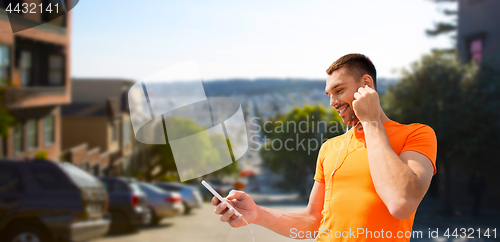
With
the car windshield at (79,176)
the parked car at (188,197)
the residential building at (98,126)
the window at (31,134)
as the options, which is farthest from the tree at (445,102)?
the window at (31,134)

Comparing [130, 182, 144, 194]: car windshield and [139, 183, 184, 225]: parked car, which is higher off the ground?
[130, 182, 144, 194]: car windshield

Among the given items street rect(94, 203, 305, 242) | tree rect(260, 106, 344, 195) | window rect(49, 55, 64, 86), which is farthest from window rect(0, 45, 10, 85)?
tree rect(260, 106, 344, 195)

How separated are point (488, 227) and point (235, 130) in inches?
266

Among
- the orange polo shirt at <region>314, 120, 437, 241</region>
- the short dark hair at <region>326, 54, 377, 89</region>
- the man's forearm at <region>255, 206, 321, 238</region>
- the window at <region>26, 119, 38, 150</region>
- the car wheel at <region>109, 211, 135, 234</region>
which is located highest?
the short dark hair at <region>326, 54, 377, 89</region>

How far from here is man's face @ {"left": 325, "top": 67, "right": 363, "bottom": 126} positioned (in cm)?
90

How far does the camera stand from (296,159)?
426cm

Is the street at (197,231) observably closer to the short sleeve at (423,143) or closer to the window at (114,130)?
the window at (114,130)

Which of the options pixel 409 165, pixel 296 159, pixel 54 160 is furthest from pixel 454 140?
pixel 409 165

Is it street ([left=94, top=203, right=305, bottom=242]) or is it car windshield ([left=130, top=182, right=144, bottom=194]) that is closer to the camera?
car windshield ([left=130, top=182, right=144, bottom=194])

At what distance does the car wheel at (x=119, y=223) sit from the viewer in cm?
439

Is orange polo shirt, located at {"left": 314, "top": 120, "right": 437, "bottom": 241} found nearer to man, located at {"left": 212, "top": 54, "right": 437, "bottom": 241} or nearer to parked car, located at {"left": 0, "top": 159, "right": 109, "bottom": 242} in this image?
man, located at {"left": 212, "top": 54, "right": 437, "bottom": 241}

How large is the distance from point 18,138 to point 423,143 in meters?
4.15

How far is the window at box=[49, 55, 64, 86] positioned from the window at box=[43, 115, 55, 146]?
39 cm

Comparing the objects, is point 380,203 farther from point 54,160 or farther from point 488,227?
point 488,227
